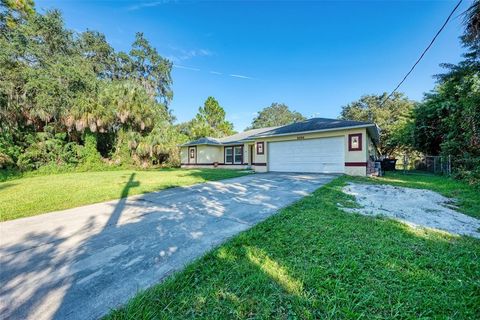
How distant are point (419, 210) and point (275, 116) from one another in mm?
49775

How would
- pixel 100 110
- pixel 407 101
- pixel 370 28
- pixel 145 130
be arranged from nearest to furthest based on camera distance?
pixel 370 28, pixel 100 110, pixel 145 130, pixel 407 101

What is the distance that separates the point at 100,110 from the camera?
1555 cm

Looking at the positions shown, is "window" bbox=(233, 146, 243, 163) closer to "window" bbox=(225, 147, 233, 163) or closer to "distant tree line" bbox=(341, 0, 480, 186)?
"window" bbox=(225, 147, 233, 163)

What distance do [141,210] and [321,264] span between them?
390cm

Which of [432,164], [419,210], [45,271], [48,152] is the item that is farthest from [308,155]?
[48,152]

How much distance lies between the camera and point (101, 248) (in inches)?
113

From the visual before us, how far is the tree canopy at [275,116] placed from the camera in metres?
51.6

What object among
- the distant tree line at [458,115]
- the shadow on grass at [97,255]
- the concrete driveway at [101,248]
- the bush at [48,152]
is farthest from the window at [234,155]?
→ the shadow on grass at [97,255]

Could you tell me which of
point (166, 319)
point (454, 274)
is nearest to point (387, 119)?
point (454, 274)

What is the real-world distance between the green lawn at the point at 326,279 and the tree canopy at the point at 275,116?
48.5 m

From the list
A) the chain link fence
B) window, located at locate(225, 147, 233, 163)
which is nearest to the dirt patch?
the chain link fence

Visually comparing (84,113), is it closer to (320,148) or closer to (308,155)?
(308,155)

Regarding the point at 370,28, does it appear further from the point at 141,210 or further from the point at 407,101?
the point at 407,101

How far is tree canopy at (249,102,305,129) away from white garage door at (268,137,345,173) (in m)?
37.6
